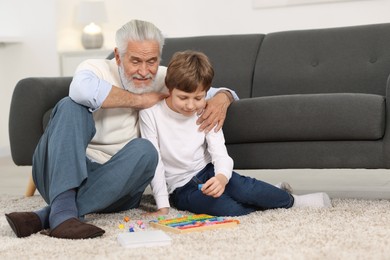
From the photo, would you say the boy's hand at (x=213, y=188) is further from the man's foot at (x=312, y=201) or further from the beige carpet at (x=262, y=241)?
the man's foot at (x=312, y=201)

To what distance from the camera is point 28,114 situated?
3.29 m

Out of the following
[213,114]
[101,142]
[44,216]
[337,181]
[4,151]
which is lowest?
[4,151]

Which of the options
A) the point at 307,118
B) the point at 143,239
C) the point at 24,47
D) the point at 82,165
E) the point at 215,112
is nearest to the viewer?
the point at 143,239

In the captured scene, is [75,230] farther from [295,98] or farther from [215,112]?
[295,98]

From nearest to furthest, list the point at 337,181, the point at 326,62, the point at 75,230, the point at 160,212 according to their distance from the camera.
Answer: the point at 75,230 < the point at 160,212 < the point at 326,62 < the point at 337,181

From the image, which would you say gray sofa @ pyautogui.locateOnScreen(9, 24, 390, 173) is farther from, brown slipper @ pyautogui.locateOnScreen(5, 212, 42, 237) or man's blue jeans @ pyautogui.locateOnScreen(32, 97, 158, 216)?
brown slipper @ pyautogui.locateOnScreen(5, 212, 42, 237)

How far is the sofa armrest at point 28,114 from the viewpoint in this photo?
3291 mm

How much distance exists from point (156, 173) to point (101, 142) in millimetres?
268

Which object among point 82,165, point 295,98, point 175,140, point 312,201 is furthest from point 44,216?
point 295,98

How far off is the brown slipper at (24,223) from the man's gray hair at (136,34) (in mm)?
671

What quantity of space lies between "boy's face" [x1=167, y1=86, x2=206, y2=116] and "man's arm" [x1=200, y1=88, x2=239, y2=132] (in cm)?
10

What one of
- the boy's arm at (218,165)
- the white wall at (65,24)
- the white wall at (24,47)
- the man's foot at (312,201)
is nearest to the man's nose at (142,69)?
the boy's arm at (218,165)

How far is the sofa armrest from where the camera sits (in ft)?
10.8

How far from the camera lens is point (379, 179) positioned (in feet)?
13.0
